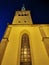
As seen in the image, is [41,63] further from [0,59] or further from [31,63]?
[0,59]

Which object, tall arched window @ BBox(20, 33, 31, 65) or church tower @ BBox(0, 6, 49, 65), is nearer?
church tower @ BBox(0, 6, 49, 65)

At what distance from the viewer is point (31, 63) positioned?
11758 millimetres

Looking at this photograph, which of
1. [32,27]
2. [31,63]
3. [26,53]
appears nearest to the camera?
[31,63]

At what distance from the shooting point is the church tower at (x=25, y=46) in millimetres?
11523

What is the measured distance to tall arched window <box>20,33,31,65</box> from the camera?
39.9 ft

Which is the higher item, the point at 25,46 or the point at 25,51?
the point at 25,46

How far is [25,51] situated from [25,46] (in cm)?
93

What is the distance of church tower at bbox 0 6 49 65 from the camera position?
11523 mm

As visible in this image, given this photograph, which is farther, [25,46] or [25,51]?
[25,46]

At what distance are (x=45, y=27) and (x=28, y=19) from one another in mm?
5687

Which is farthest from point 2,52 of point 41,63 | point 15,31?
point 15,31

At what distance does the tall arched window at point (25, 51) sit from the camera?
12.2m

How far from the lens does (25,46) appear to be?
14.4 metres

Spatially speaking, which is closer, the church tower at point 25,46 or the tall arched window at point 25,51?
the church tower at point 25,46
